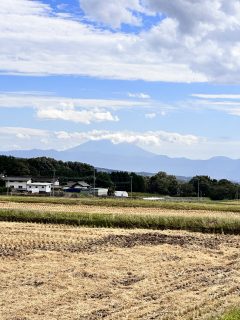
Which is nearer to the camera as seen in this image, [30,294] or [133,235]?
[30,294]

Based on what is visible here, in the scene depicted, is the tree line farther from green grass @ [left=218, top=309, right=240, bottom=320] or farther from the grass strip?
green grass @ [left=218, top=309, right=240, bottom=320]

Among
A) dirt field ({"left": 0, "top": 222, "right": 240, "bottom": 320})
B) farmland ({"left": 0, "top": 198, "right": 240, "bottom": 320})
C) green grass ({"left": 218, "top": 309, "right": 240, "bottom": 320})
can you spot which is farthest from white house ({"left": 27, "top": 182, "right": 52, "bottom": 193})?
green grass ({"left": 218, "top": 309, "right": 240, "bottom": 320})

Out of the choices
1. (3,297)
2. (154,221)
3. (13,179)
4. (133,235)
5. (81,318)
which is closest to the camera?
(81,318)

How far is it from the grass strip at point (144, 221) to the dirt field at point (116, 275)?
332 cm

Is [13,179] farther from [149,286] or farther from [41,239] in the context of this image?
[149,286]

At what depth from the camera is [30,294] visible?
12664mm

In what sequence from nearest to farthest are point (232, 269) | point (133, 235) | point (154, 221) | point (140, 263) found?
point (232, 269), point (140, 263), point (133, 235), point (154, 221)

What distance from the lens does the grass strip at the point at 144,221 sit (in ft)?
94.9

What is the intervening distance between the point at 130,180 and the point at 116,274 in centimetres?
9181

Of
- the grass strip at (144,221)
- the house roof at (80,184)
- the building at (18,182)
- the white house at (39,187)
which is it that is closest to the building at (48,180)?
the house roof at (80,184)

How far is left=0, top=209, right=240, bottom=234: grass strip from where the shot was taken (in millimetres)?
28922

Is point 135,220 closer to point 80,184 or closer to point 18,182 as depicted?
point 18,182

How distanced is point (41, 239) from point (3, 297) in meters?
10.9

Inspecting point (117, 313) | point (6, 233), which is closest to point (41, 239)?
point (6, 233)
